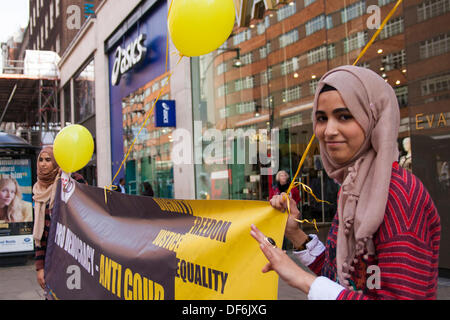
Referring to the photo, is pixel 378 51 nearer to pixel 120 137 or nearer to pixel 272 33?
pixel 272 33

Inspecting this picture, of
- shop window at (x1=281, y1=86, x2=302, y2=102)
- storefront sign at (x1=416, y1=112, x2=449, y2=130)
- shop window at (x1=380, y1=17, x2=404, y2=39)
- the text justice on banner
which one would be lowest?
the text justice on banner

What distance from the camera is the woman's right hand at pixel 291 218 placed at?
1618 mm

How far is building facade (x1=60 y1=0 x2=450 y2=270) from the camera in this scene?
6506 millimetres

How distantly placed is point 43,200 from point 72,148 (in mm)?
541

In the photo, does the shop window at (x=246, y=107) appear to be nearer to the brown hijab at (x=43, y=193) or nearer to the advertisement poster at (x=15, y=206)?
the advertisement poster at (x=15, y=206)

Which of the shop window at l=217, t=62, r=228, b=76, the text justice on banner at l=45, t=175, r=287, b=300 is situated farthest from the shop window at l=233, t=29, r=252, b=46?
the text justice on banner at l=45, t=175, r=287, b=300

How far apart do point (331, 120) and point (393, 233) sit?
43cm

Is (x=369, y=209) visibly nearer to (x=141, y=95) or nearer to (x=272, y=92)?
(x=272, y=92)

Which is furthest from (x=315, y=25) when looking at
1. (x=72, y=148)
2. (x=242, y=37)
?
(x=72, y=148)

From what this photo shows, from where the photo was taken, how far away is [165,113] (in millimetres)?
11875

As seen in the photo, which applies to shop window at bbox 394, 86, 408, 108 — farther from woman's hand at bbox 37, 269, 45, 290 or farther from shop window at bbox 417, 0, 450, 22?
woman's hand at bbox 37, 269, 45, 290

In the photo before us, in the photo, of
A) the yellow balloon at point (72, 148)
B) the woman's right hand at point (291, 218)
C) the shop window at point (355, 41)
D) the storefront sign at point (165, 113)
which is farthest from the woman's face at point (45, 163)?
the storefront sign at point (165, 113)

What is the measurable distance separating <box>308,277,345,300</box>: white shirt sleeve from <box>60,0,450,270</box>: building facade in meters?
3.26

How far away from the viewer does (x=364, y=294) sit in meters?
1.27
